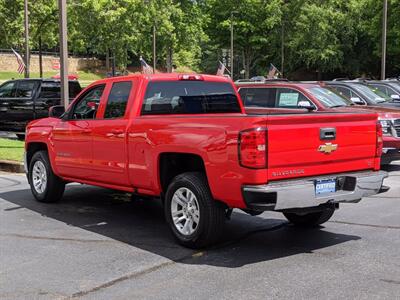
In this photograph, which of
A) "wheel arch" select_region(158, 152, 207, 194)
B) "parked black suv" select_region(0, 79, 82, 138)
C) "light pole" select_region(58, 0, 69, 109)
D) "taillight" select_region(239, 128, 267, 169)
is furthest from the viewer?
"parked black suv" select_region(0, 79, 82, 138)

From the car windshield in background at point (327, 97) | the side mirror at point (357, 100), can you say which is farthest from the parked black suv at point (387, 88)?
the car windshield in background at point (327, 97)

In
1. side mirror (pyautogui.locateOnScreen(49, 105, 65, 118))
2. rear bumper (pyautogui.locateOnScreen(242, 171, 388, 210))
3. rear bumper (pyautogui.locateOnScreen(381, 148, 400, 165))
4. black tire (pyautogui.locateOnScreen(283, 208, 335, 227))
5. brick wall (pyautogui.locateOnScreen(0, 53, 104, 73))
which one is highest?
brick wall (pyautogui.locateOnScreen(0, 53, 104, 73))

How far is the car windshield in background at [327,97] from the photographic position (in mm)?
12359

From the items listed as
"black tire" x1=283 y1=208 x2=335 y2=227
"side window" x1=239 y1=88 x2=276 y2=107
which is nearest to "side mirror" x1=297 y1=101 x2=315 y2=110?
"side window" x1=239 y1=88 x2=276 y2=107

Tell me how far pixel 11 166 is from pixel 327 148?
26.6 feet

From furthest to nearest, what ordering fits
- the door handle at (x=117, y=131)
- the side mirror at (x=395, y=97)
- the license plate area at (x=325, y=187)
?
the side mirror at (x=395, y=97)
the door handle at (x=117, y=131)
the license plate area at (x=325, y=187)

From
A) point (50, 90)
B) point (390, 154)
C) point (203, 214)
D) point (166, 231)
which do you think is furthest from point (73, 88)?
point (203, 214)

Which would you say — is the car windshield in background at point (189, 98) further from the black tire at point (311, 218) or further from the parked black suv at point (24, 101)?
the parked black suv at point (24, 101)

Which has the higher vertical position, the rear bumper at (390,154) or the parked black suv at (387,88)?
the parked black suv at (387,88)

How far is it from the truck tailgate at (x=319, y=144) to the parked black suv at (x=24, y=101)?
13024 mm

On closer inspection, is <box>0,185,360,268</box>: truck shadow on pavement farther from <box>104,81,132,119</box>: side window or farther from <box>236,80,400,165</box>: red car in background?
<box>236,80,400,165</box>: red car in background

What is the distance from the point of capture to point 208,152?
579 cm

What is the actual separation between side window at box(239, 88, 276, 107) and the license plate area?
709 cm

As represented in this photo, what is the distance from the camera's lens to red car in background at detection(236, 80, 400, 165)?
11766mm
